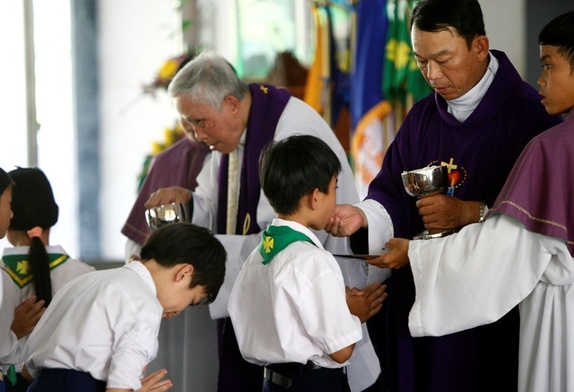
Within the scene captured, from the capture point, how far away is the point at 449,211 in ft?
10.5

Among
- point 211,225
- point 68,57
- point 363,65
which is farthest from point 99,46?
point 211,225

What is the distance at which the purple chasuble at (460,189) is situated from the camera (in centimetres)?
328

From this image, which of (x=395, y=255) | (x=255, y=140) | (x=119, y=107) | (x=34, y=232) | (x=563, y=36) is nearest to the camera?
(x=563, y=36)

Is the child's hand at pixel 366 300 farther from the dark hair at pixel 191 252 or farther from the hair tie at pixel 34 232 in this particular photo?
the hair tie at pixel 34 232

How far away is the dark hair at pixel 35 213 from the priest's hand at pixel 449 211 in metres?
1.47

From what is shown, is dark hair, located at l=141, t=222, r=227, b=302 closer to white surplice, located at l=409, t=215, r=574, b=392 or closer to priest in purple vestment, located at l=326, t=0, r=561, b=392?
priest in purple vestment, located at l=326, t=0, r=561, b=392

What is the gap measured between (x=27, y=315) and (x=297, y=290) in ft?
3.94

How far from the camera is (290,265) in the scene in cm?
295

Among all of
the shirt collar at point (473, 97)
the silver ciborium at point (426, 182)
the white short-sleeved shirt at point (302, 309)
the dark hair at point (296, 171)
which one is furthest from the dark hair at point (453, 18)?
the white short-sleeved shirt at point (302, 309)

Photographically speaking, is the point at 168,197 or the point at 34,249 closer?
the point at 34,249

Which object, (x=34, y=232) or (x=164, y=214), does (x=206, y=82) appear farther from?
(x=34, y=232)

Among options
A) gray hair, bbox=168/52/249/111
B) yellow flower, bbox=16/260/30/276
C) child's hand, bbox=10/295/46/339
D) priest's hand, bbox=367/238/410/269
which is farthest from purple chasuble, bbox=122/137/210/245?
priest's hand, bbox=367/238/410/269

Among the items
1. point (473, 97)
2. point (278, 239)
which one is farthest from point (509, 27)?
point (278, 239)

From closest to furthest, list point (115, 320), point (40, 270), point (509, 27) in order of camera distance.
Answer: point (115, 320) → point (40, 270) → point (509, 27)
